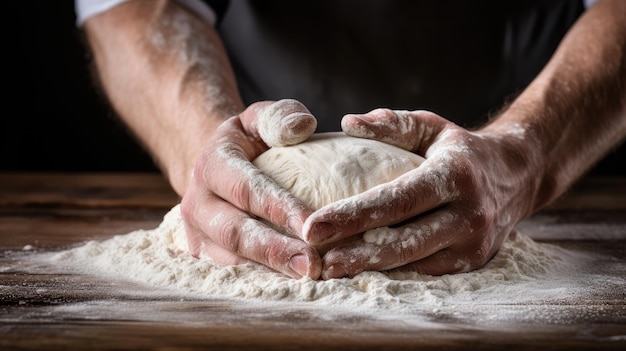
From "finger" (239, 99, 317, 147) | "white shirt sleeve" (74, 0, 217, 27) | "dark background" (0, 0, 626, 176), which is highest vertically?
"white shirt sleeve" (74, 0, 217, 27)

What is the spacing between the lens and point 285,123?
129 centimetres

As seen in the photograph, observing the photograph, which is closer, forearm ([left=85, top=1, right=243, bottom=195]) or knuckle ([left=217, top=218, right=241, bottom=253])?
knuckle ([left=217, top=218, right=241, bottom=253])

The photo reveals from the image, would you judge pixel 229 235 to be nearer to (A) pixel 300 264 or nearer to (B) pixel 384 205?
(A) pixel 300 264

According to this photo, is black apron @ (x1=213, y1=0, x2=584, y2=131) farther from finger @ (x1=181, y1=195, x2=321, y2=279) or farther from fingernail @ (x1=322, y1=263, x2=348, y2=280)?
fingernail @ (x1=322, y1=263, x2=348, y2=280)

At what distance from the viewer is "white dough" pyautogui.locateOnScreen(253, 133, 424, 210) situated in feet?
4.05

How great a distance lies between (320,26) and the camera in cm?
220

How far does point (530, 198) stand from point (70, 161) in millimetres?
2124

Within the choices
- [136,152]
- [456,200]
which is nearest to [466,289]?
[456,200]

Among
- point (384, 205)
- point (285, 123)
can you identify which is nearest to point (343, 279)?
point (384, 205)

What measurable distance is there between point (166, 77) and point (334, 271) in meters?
0.95

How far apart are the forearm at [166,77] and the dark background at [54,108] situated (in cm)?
86

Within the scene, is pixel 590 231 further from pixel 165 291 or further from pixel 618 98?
pixel 165 291

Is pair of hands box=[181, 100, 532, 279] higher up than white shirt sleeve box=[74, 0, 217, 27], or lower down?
lower down

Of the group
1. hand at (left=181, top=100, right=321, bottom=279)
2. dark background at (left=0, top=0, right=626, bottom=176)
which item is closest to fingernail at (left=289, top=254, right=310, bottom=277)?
hand at (left=181, top=100, right=321, bottom=279)
